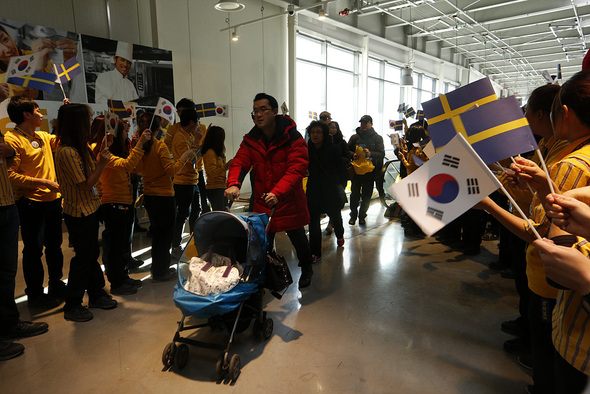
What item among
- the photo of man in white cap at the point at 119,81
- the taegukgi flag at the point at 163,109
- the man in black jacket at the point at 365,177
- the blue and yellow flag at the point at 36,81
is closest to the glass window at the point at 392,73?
the man in black jacket at the point at 365,177

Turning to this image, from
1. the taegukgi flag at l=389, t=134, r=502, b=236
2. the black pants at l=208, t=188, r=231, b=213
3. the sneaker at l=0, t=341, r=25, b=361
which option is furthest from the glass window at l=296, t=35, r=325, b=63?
the taegukgi flag at l=389, t=134, r=502, b=236

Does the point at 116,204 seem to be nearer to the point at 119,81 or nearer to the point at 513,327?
the point at 513,327

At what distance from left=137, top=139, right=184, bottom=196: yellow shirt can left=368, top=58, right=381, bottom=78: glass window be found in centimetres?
1146

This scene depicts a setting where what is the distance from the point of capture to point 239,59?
8.73 metres

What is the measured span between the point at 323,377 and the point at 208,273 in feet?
3.15

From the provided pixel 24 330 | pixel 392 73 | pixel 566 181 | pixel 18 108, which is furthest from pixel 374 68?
pixel 566 181

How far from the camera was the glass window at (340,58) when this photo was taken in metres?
11.6

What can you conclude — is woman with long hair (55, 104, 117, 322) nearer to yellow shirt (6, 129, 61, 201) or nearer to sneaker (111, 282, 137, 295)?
yellow shirt (6, 129, 61, 201)

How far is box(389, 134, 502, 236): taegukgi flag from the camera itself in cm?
126

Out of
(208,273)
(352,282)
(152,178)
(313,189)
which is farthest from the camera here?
(313,189)

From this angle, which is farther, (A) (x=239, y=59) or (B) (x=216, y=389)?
(A) (x=239, y=59)

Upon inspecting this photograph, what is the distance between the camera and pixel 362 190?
20.2 ft

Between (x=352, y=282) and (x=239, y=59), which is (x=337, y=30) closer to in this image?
(x=239, y=59)

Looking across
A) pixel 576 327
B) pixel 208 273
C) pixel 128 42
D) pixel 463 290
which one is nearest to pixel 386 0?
pixel 128 42
